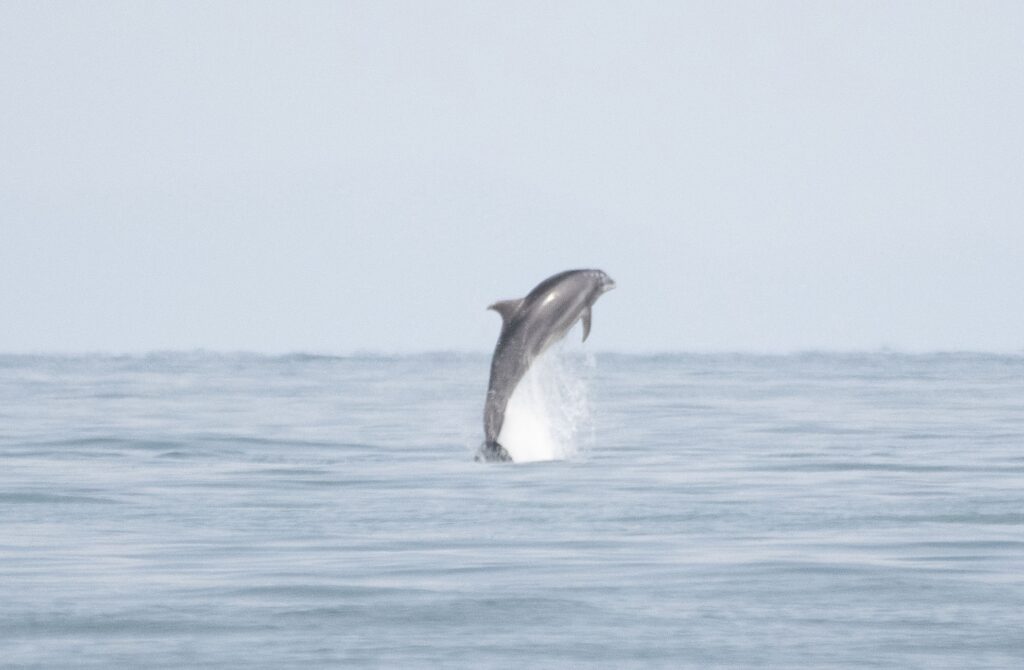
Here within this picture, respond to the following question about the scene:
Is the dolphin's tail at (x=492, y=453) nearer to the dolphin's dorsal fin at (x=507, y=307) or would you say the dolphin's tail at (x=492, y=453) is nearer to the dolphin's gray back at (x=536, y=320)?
the dolphin's gray back at (x=536, y=320)

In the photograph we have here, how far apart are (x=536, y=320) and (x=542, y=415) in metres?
4.72

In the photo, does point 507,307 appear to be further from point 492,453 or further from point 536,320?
point 492,453

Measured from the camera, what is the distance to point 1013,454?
26.8m

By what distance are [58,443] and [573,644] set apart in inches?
745

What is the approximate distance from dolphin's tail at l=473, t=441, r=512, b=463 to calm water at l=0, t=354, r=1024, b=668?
286 mm

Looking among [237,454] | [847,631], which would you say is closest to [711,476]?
[237,454]

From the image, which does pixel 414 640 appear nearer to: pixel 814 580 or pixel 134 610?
pixel 134 610

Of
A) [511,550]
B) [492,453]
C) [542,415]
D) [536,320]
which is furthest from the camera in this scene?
[542,415]

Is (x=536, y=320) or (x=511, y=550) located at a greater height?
(x=536, y=320)

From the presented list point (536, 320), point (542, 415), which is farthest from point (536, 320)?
point (542, 415)

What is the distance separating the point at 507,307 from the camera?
21562 mm

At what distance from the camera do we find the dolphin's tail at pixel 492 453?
73.5 ft

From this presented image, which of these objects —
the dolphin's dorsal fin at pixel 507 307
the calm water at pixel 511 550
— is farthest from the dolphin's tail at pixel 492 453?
the dolphin's dorsal fin at pixel 507 307

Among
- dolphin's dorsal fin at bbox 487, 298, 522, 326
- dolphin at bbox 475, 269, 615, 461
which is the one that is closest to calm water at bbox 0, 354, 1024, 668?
dolphin at bbox 475, 269, 615, 461
